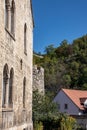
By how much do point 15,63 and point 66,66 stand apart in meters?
73.9

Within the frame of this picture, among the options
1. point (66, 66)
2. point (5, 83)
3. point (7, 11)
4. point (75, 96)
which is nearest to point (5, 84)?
point (5, 83)

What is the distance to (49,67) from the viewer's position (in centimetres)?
8906

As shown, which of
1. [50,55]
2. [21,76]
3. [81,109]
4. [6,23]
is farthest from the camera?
[50,55]

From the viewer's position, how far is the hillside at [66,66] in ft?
262

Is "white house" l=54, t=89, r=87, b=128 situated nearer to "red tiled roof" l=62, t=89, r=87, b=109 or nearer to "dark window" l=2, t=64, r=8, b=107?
"red tiled roof" l=62, t=89, r=87, b=109

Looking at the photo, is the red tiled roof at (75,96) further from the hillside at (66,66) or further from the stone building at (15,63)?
the stone building at (15,63)

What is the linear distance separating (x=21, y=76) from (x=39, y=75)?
1740 cm

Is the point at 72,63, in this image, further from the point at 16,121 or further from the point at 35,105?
the point at 16,121

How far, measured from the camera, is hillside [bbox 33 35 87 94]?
79.9 meters

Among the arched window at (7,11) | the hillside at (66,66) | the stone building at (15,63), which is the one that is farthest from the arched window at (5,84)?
the hillside at (66,66)

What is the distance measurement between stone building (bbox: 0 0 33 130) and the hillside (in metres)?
55.5

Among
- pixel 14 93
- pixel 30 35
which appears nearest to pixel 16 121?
pixel 14 93

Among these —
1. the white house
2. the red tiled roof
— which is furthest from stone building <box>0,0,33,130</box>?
the red tiled roof

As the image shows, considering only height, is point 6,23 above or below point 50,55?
below
